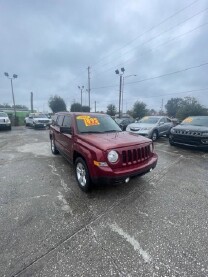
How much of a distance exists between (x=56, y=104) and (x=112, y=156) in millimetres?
49540

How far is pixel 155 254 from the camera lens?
7.73 ft

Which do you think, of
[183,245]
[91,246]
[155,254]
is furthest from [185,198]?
[91,246]

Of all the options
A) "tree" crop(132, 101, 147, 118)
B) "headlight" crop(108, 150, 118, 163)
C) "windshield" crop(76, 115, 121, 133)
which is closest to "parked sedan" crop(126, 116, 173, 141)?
"windshield" crop(76, 115, 121, 133)

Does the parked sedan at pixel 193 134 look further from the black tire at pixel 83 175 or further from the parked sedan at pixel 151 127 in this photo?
the black tire at pixel 83 175

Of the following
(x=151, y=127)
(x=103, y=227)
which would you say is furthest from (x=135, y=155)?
(x=151, y=127)

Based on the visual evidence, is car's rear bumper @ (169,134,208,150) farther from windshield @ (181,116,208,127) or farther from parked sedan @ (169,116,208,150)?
windshield @ (181,116,208,127)

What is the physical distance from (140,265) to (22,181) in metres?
3.62

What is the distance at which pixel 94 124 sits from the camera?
191 inches

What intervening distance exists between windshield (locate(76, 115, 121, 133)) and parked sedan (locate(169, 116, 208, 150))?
4592 mm

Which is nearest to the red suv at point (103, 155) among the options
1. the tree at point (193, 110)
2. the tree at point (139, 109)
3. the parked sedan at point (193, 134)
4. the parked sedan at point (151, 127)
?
the parked sedan at point (193, 134)

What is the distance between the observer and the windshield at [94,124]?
15.2 feet

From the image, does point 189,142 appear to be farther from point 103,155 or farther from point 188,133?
point 103,155

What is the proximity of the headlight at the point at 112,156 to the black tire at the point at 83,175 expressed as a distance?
2.02ft

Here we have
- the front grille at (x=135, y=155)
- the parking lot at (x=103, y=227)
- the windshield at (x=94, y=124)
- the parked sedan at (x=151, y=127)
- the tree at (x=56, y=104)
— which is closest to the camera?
the parking lot at (x=103, y=227)
